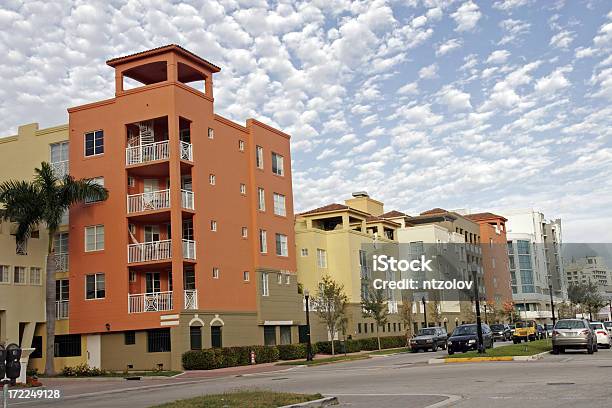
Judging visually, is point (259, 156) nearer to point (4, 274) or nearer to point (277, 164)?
point (277, 164)

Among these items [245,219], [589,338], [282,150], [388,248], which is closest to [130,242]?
[245,219]

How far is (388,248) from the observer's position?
74.8m

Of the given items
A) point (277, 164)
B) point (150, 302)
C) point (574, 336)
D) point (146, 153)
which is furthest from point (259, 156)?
point (574, 336)

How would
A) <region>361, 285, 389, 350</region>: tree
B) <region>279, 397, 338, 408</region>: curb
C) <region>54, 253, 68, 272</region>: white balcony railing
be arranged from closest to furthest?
<region>279, 397, 338, 408</region>: curb
<region>54, 253, 68, 272</region>: white balcony railing
<region>361, 285, 389, 350</region>: tree

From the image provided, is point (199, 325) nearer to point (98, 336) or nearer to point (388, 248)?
point (98, 336)

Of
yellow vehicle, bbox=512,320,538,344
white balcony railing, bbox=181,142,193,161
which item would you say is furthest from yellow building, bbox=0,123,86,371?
yellow vehicle, bbox=512,320,538,344

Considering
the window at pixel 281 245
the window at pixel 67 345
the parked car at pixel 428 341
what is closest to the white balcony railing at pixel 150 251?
the window at pixel 67 345

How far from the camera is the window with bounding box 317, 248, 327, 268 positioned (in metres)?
62.3

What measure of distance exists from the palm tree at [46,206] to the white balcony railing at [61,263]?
169 inches

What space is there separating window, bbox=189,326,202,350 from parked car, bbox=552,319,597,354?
765 inches

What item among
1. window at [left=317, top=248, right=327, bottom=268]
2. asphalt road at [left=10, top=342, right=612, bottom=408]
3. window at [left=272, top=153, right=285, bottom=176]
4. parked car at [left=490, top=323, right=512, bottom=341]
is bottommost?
parked car at [left=490, top=323, right=512, bottom=341]

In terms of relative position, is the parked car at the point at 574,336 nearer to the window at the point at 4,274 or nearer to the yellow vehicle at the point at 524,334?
the yellow vehicle at the point at 524,334

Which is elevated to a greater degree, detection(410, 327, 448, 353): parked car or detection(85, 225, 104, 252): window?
detection(85, 225, 104, 252): window

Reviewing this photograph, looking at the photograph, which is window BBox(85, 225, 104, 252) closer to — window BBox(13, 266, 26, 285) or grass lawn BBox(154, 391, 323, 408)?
window BBox(13, 266, 26, 285)
